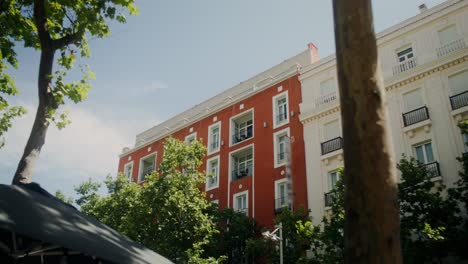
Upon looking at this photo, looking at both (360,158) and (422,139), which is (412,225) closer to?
(422,139)

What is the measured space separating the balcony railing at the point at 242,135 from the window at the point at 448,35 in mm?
11992

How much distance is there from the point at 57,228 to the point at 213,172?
2200cm

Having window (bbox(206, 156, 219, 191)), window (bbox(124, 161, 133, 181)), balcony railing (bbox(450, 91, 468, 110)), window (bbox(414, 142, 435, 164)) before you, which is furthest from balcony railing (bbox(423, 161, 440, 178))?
window (bbox(124, 161, 133, 181))

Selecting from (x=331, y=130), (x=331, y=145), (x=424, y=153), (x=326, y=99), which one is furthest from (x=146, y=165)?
(x=424, y=153)

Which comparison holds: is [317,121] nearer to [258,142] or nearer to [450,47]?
[258,142]

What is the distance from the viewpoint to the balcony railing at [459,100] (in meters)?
18.0

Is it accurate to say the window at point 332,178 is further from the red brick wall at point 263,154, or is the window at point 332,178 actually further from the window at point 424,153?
the window at point 424,153

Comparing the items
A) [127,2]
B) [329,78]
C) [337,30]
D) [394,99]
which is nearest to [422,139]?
[394,99]

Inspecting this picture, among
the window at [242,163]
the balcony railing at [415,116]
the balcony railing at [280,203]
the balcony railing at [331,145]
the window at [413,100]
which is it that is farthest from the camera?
the window at [242,163]

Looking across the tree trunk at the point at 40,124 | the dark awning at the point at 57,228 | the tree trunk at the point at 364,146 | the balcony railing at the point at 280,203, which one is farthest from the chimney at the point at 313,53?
the tree trunk at the point at 364,146

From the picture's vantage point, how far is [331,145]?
21516mm

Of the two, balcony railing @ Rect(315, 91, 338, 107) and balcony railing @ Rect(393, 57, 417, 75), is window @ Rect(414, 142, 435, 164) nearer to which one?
balcony railing @ Rect(393, 57, 417, 75)

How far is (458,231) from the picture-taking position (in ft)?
47.9

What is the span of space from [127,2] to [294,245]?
12.3 m
